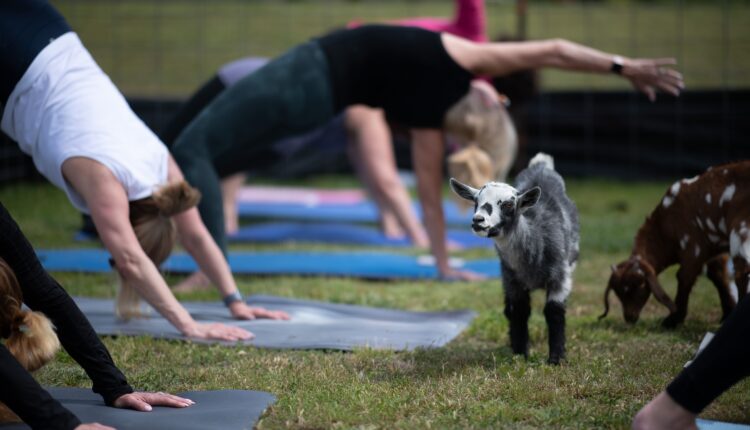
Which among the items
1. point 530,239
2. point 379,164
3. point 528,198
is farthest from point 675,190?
point 379,164

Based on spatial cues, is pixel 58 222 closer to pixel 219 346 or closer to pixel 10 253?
pixel 219 346

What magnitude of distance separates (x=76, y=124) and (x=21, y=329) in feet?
4.45

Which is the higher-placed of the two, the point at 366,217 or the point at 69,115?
the point at 69,115

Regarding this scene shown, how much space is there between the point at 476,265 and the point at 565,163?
4.88 metres

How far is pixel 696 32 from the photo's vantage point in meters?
13.2

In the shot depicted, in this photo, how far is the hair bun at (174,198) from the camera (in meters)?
4.11

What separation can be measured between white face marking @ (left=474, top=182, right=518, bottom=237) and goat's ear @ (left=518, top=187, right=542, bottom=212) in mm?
27

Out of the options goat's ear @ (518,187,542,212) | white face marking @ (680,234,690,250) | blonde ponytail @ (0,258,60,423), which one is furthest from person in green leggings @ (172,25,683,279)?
blonde ponytail @ (0,258,60,423)

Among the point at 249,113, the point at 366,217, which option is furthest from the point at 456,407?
the point at 366,217

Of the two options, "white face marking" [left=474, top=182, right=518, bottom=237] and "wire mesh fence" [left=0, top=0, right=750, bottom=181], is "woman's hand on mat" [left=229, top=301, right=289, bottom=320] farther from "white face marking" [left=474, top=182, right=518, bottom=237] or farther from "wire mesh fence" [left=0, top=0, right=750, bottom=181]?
"wire mesh fence" [left=0, top=0, right=750, bottom=181]

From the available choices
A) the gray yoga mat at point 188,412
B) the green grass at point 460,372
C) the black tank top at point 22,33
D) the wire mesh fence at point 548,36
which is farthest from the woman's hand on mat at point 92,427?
the wire mesh fence at point 548,36

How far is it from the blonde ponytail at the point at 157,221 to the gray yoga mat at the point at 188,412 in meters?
1.03

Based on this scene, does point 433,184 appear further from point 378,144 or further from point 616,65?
point 378,144

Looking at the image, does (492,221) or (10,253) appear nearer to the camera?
(10,253)
